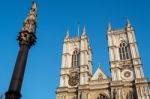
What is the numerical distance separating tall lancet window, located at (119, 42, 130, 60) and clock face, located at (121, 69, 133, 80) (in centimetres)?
257

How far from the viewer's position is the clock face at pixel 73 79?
35.5 metres

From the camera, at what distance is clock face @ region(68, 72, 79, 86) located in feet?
116

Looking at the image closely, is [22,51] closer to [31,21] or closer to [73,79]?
[31,21]

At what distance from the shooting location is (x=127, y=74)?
33750 millimetres

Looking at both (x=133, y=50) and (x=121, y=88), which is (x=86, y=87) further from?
(x=133, y=50)

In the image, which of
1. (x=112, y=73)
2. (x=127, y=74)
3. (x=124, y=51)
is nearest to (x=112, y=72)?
(x=112, y=73)

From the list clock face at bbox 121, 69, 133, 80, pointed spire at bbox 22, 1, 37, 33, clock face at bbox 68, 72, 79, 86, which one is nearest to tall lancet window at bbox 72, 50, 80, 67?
clock face at bbox 68, 72, 79, 86

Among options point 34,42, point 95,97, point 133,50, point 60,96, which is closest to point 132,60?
point 133,50

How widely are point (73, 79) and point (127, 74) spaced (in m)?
8.66

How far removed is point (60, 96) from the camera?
34000mm

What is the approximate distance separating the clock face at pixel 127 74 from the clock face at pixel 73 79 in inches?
289

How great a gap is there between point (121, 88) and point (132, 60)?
525 cm

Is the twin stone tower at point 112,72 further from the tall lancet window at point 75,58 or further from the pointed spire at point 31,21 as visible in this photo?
the pointed spire at point 31,21

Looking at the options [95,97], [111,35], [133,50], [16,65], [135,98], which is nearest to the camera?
[16,65]
